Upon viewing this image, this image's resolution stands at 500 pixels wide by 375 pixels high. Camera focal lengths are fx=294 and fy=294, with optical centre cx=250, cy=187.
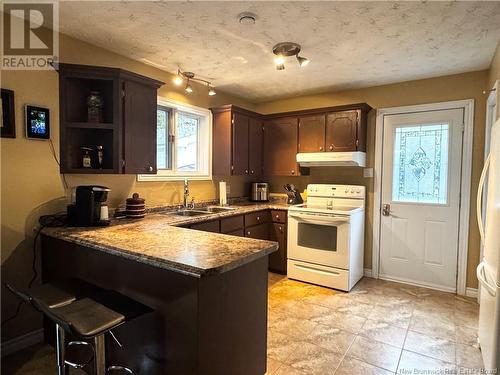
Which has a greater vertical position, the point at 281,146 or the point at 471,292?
the point at 281,146

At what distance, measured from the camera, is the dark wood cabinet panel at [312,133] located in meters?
3.87

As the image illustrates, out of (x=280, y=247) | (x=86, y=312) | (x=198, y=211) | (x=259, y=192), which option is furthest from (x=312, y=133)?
(x=86, y=312)

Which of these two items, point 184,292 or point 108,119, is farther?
point 108,119

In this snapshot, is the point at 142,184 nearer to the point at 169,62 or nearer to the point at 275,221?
the point at 169,62

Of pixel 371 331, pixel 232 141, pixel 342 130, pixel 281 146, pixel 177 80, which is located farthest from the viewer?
pixel 281 146

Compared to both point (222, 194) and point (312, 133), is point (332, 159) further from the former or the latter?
point (222, 194)

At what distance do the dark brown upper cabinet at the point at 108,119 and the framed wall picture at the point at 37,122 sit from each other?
0.12 metres

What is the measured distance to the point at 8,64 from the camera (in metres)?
2.11

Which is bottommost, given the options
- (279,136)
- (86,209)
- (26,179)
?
(86,209)

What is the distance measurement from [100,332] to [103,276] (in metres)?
0.64

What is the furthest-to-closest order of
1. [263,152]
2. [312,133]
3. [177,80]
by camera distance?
[263,152]
[312,133]
[177,80]

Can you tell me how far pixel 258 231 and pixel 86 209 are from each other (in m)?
2.06

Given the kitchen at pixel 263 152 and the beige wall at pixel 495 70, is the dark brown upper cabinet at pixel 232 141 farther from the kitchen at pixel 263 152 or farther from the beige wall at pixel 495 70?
the beige wall at pixel 495 70

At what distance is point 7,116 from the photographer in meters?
2.08
